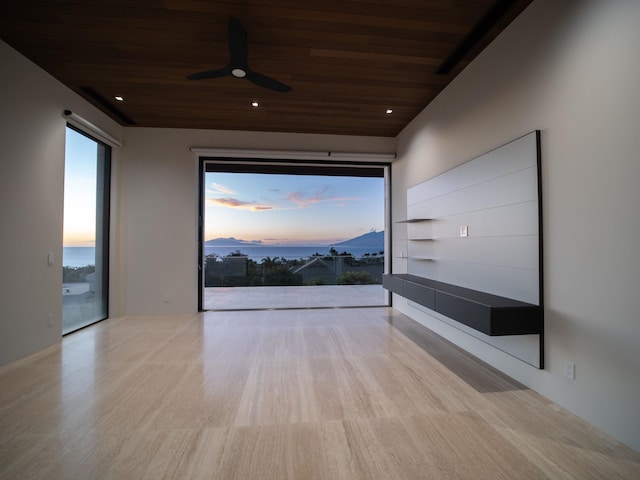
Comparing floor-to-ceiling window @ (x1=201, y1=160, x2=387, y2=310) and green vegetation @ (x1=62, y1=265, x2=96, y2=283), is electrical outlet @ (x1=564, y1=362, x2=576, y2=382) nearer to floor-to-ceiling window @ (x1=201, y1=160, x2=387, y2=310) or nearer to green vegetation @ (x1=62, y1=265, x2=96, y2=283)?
floor-to-ceiling window @ (x1=201, y1=160, x2=387, y2=310)

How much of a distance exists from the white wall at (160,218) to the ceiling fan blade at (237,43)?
2.45 meters

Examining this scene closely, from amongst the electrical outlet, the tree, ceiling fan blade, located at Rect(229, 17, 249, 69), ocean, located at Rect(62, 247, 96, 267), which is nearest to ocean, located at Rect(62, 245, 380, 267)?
ocean, located at Rect(62, 247, 96, 267)

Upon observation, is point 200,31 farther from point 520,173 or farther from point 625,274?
point 625,274

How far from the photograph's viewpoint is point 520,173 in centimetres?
243

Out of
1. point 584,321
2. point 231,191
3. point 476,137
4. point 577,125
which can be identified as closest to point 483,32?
point 476,137

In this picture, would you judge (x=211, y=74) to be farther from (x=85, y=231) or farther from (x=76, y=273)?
(x=76, y=273)

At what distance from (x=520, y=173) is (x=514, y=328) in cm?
125

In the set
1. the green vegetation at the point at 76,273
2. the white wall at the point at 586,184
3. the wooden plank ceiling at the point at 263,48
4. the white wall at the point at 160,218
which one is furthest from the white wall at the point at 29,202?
the white wall at the point at 586,184

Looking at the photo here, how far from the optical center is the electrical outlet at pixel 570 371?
2.00m

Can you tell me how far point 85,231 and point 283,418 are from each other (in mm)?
3928

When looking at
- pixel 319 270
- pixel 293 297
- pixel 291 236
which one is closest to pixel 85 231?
pixel 293 297

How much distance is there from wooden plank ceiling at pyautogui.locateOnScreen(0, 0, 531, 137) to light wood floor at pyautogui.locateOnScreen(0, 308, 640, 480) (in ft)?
10.0

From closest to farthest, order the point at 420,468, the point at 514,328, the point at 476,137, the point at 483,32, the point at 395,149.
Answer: the point at 420,468 → the point at 514,328 → the point at 483,32 → the point at 476,137 → the point at 395,149

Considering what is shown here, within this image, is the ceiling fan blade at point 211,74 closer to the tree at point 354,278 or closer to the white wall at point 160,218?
the white wall at point 160,218
